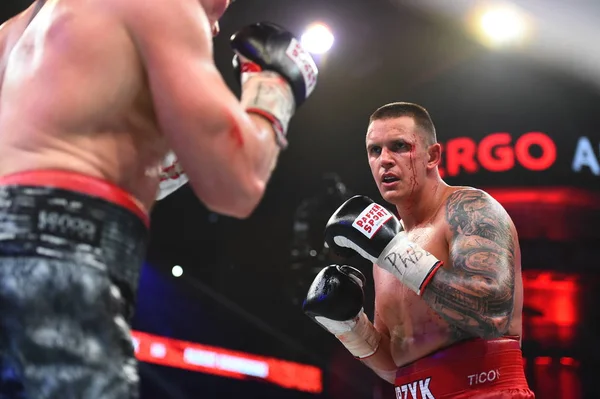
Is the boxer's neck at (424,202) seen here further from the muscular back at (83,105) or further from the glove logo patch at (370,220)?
the muscular back at (83,105)

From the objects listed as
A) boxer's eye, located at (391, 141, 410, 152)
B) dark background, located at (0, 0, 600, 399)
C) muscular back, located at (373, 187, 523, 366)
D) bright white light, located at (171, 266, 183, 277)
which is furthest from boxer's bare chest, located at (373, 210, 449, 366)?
Answer: bright white light, located at (171, 266, 183, 277)

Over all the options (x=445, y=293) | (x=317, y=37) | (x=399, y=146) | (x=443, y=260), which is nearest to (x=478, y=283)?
(x=445, y=293)

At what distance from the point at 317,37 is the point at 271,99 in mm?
4204

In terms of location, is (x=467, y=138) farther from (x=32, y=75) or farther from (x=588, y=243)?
(x=32, y=75)

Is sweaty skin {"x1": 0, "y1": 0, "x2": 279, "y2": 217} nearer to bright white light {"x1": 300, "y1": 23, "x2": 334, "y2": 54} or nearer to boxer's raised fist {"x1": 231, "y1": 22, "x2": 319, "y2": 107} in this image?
boxer's raised fist {"x1": 231, "y1": 22, "x2": 319, "y2": 107}

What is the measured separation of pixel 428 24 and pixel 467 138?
3.31 feet

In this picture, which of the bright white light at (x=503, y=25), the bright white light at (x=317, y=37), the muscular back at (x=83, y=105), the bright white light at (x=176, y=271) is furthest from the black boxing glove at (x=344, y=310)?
the bright white light at (x=176, y=271)

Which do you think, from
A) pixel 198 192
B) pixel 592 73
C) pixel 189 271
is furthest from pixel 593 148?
pixel 198 192

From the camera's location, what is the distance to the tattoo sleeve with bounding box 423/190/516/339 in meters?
1.65

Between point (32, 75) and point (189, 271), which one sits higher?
point (189, 271)

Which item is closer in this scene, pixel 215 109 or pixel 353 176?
pixel 215 109

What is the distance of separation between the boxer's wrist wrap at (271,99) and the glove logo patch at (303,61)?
52 millimetres

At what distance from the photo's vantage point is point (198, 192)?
41.5 inches

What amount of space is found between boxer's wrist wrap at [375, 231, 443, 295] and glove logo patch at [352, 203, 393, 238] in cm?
6
